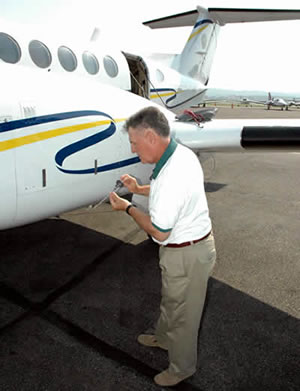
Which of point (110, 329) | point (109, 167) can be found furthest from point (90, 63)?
point (110, 329)

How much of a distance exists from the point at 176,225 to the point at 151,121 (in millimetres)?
731

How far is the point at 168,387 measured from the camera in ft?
8.45

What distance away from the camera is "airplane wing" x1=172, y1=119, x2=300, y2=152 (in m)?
4.68

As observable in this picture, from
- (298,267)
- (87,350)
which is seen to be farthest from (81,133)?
(298,267)

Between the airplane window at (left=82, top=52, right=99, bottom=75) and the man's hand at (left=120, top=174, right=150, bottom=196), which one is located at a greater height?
the airplane window at (left=82, top=52, right=99, bottom=75)

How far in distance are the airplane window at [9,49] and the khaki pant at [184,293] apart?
12.1 ft

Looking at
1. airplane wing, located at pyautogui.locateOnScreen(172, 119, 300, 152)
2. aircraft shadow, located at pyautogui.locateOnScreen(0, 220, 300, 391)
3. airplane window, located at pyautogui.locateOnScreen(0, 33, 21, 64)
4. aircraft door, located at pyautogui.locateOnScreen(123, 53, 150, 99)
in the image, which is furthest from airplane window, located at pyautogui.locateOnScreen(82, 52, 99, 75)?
aircraft shadow, located at pyautogui.locateOnScreen(0, 220, 300, 391)

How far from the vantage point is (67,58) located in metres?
5.52

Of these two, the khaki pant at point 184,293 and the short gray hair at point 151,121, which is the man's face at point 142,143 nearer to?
the short gray hair at point 151,121

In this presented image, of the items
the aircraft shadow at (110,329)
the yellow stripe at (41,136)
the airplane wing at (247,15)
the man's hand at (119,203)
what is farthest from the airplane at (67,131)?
the airplane wing at (247,15)

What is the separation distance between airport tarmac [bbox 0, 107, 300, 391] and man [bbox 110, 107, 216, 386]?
49 centimetres

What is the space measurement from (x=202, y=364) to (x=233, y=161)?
33.9ft

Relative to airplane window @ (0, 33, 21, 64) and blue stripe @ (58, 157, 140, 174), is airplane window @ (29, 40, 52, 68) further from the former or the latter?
blue stripe @ (58, 157, 140, 174)

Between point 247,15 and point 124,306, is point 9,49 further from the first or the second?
point 247,15
